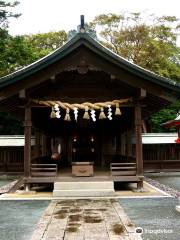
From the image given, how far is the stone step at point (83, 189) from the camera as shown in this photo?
1266cm

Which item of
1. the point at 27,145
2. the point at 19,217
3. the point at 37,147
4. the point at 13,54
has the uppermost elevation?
the point at 13,54

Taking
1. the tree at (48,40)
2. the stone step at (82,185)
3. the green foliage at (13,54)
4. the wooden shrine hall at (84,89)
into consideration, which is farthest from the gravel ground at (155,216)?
the tree at (48,40)

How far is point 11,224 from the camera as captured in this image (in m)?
8.09

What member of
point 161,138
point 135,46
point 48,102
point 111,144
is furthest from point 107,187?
point 135,46

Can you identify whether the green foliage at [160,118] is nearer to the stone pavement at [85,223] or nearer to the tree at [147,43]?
the tree at [147,43]

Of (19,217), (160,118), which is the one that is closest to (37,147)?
(19,217)

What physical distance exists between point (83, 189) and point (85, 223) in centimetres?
508

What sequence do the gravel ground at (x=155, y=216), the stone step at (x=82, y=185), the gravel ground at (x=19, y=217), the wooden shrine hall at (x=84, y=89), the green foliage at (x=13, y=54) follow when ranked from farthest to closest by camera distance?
the green foliage at (x=13, y=54) → the stone step at (x=82, y=185) → the wooden shrine hall at (x=84, y=89) → the gravel ground at (x=19, y=217) → the gravel ground at (x=155, y=216)

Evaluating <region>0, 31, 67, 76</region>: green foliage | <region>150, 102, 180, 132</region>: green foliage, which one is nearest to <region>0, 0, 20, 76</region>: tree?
<region>0, 31, 67, 76</region>: green foliage

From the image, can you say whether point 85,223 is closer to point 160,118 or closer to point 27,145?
point 27,145

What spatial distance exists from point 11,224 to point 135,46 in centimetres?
3088

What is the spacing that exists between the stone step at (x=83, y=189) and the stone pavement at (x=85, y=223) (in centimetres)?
192

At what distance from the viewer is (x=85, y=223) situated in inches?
313

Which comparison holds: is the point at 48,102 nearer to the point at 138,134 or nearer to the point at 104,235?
the point at 138,134
